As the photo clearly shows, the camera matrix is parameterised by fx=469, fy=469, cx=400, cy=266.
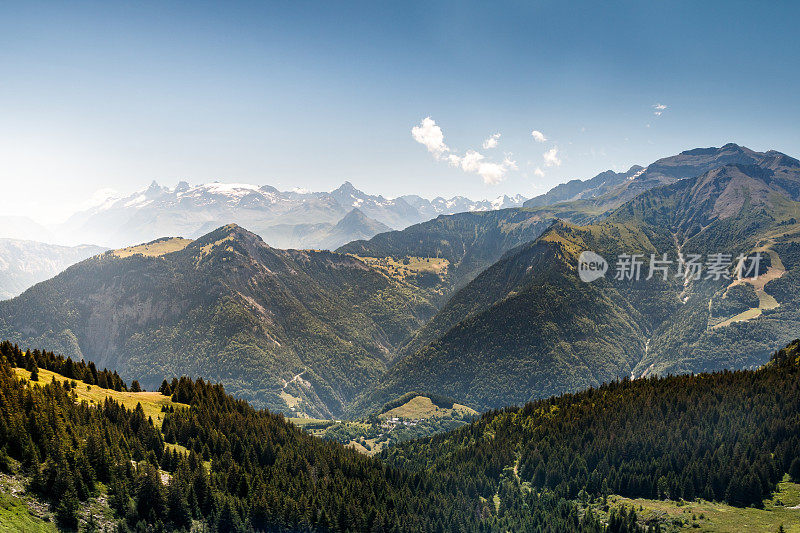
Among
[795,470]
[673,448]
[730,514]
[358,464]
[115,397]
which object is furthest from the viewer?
[358,464]

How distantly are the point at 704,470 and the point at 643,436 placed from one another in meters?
29.1

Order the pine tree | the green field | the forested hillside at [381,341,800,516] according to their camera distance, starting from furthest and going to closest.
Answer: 1. the forested hillside at [381,341,800,516]
2. the pine tree
3. the green field

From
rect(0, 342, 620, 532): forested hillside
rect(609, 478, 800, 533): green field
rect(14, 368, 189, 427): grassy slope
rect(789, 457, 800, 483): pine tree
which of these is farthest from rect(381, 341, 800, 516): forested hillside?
rect(14, 368, 189, 427): grassy slope

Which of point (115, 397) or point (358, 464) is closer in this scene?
point (115, 397)

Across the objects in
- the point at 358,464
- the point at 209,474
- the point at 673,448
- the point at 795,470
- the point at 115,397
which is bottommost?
the point at 358,464

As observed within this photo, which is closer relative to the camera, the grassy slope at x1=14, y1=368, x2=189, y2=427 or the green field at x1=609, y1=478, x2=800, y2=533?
the green field at x1=609, y1=478, x2=800, y2=533

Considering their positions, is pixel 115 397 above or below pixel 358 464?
above

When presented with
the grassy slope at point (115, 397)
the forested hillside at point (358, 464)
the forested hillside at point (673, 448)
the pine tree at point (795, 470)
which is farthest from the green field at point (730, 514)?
the grassy slope at point (115, 397)

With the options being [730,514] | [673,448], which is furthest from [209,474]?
[673,448]

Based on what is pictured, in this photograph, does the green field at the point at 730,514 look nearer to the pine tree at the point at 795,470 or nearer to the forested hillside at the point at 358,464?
the pine tree at the point at 795,470

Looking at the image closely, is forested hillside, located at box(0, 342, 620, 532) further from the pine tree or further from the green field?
the pine tree

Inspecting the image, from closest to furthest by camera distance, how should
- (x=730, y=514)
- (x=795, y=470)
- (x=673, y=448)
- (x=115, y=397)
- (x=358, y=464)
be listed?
(x=730, y=514) → (x=795, y=470) → (x=115, y=397) → (x=673, y=448) → (x=358, y=464)

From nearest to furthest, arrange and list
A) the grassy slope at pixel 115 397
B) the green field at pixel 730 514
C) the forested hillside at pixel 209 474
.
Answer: the forested hillside at pixel 209 474 < the green field at pixel 730 514 < the grassy slope at pixel 115 397

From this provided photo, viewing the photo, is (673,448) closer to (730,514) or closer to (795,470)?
(795,470)
